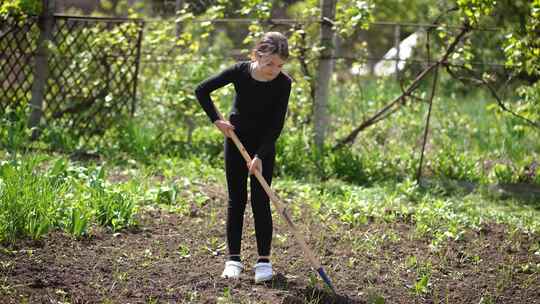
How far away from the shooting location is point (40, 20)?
7.57 meters

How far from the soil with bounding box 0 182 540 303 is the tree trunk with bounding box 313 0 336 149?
192 centimetres

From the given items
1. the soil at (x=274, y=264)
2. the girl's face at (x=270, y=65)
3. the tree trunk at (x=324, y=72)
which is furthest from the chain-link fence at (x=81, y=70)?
the girl's face at (x=270, y=65)

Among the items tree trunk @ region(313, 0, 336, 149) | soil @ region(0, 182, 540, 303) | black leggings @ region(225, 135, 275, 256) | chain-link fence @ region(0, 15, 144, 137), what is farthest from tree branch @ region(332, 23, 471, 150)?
black leggings @ region(225, 135, 275, 256)

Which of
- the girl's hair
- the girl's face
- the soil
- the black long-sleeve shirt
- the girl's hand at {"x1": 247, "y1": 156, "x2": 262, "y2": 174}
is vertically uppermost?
the girl's hair

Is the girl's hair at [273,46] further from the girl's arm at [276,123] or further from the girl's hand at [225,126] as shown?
the girl's hand at [225,126]

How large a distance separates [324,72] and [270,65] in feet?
11.4

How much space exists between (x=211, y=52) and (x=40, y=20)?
184 centimetres

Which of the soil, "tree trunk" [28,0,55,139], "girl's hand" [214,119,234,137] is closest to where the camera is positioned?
the soil

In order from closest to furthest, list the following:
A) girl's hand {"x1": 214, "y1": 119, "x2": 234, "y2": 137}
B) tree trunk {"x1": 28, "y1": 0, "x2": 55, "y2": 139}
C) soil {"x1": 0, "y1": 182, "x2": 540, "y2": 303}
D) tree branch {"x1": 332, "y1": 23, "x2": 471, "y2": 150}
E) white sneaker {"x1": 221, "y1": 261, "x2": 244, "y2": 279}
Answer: soil {"x1": 0, "y1": 182, "x2": 540, "y2": 303} < girl's hand {"x1": 214, "y1": 119, "x2": 234, "y2": 137} < white sneaker {"x1": 221, "y1": 261, "x2": 244, "y2": 279} < tree branch {"x1": 332, "y1": 23, "x2": 471, "y2": 150} < tree trunk {"x1": 28, "y1": 0, "x2": 55, "y2": 139}

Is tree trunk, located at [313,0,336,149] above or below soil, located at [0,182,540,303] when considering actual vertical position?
above

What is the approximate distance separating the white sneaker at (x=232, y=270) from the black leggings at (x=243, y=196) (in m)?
0.06

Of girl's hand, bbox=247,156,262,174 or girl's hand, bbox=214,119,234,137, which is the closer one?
girl's hand, bbox=247,156,262,174

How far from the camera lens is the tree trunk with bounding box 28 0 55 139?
24.8ft

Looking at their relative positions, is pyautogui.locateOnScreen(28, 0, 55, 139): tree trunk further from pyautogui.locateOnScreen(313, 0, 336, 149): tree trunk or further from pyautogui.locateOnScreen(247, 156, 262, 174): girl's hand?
Answer: pyautogui.locateOnScreen(247, 156, 262, 174): girl's hand
